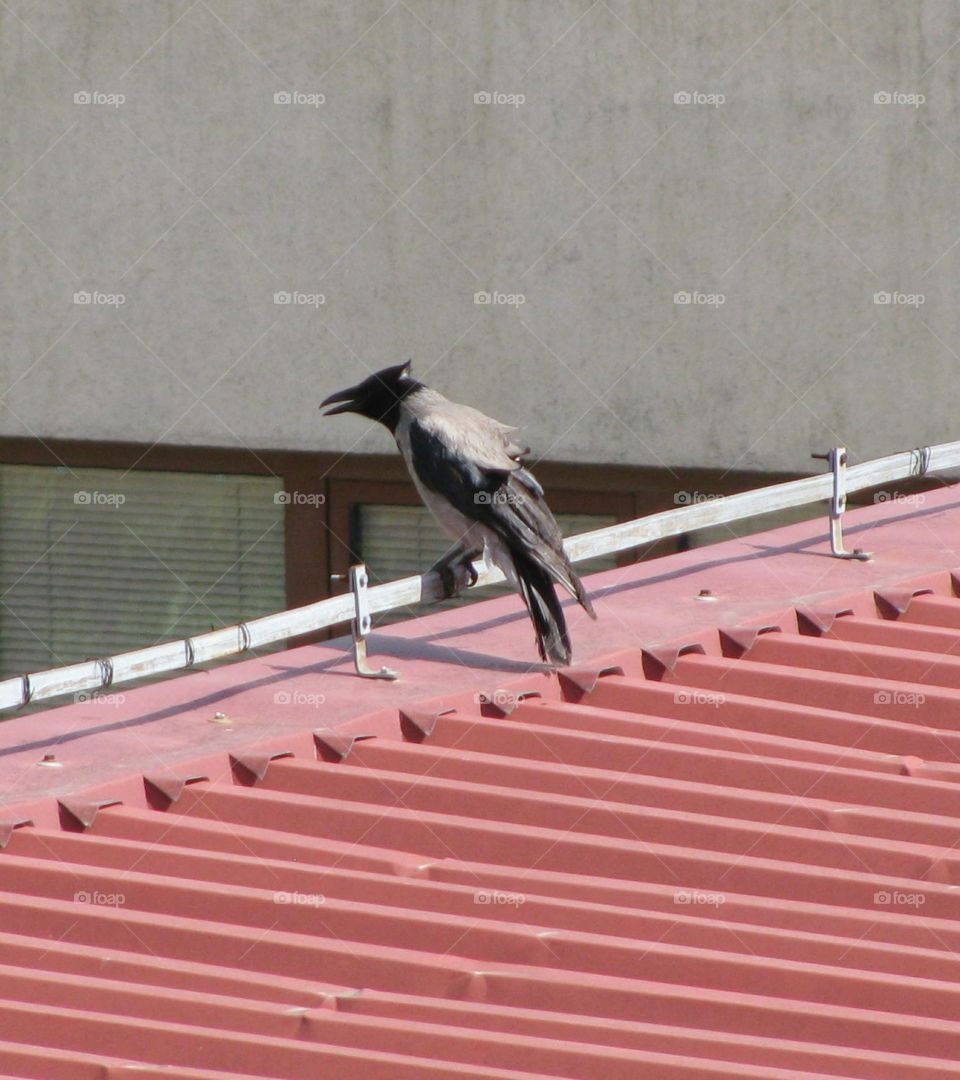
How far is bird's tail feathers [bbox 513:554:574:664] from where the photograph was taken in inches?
195

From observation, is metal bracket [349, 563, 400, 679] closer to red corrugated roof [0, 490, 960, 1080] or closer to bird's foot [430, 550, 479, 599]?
red corrugated roof [0, 490, 960, 1080]

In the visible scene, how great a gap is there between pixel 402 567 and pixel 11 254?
119 inches

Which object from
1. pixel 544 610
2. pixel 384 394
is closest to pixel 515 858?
pixel 544 610

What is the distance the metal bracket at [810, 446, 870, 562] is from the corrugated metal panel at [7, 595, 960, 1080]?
3.00 ft

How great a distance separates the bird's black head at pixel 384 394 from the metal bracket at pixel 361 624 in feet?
4.65

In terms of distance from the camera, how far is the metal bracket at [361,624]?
4773 mm

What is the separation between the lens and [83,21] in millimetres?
11141

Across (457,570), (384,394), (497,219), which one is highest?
(497,219)

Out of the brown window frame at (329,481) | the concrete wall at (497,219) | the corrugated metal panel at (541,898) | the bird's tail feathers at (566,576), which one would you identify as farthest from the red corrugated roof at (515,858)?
the brown window frame at (329,481)

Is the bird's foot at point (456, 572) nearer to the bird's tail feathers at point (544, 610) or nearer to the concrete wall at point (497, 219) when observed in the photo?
the bird's tail feathers at point (544, 610)

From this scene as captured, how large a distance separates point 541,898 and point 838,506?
2550mm

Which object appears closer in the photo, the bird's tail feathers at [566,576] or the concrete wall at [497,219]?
the bird's tail feathers at [566,576]

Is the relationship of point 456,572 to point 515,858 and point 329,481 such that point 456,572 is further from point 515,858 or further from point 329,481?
point 329,481

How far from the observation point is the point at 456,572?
540 centimetres
